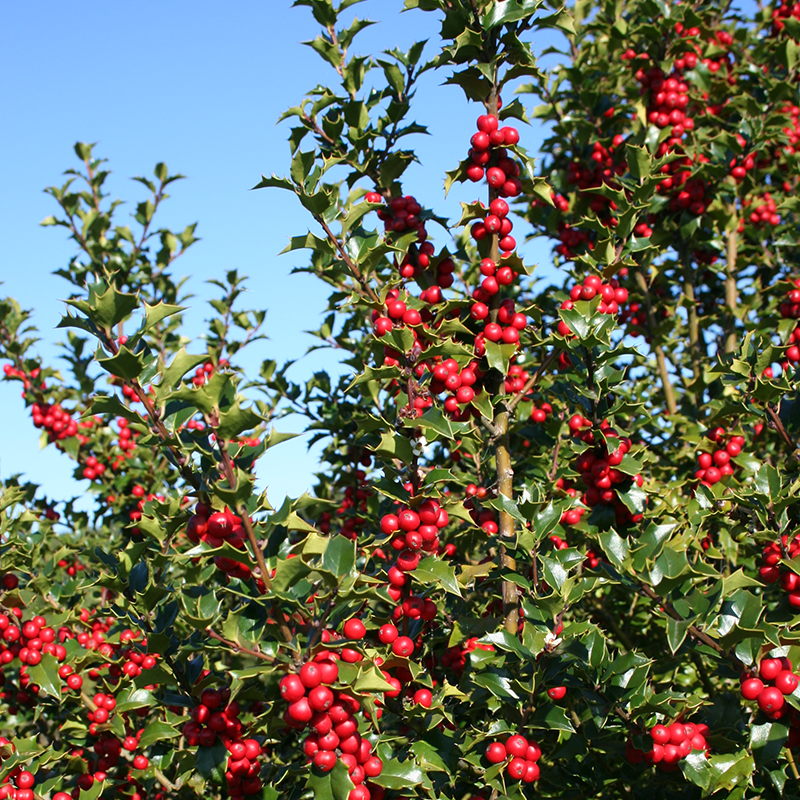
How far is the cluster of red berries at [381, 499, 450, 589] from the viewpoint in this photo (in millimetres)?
2425

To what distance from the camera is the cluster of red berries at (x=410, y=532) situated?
2.42 metres

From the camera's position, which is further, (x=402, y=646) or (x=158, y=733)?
(x=158, y=733)

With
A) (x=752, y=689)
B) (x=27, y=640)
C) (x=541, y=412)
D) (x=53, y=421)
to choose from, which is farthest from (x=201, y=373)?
(x=752, y=689)

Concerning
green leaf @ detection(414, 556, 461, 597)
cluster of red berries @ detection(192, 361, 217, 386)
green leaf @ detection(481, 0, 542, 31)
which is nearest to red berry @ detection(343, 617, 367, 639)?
green leaf @ detection(414, 556, 461, 597)

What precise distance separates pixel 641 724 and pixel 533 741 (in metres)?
0.42

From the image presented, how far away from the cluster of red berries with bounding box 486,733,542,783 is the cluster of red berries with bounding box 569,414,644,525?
941 mm

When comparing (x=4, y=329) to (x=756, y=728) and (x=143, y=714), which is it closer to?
(x=143, y=714)

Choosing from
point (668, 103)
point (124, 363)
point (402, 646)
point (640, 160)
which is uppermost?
point (668, 103)

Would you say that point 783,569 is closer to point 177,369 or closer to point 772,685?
point 772,685

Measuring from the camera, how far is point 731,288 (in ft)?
16.5

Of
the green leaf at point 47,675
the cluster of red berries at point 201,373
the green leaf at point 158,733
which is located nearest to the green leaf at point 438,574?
the green leaf at point 158,733

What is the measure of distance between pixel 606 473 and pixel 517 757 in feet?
3.52

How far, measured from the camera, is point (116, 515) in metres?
5.27

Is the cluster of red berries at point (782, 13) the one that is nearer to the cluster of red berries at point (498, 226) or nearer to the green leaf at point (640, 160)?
the green leaf at point (640, 160)
